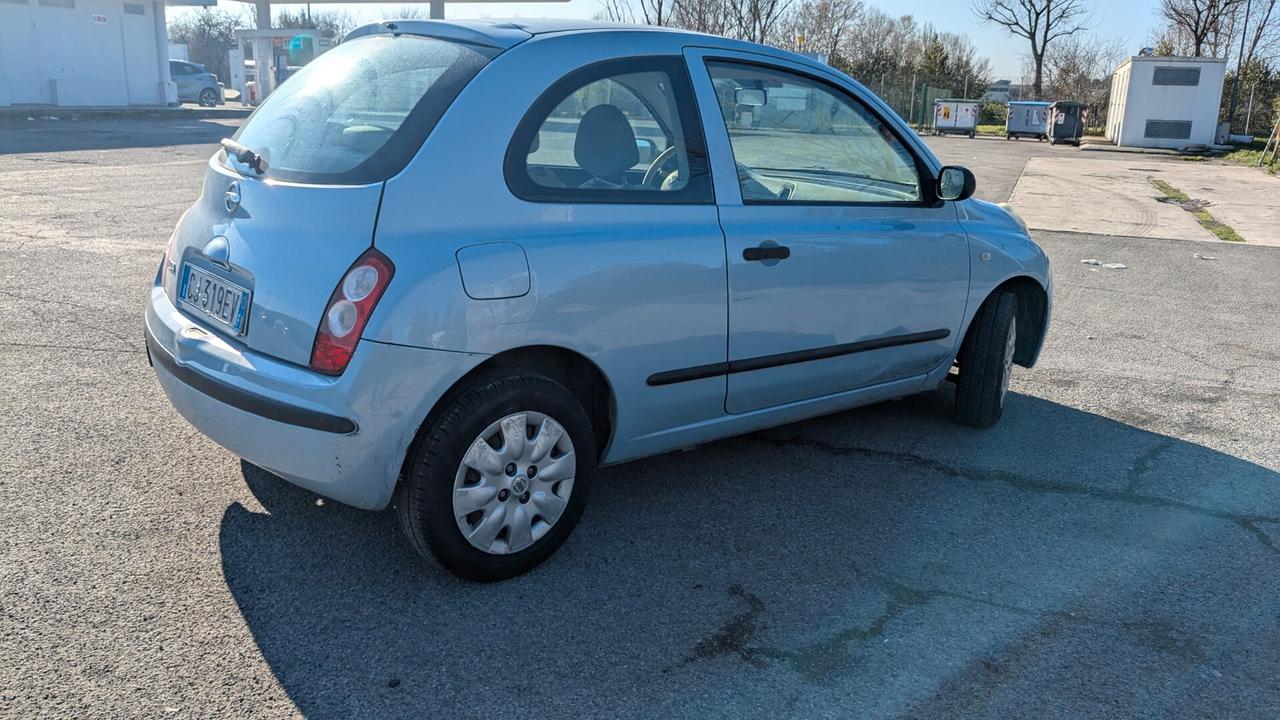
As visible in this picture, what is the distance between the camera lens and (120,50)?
3167cm

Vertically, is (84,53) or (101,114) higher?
(84,53)

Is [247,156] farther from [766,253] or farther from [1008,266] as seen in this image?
[1008,266]

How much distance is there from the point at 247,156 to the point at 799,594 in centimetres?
236

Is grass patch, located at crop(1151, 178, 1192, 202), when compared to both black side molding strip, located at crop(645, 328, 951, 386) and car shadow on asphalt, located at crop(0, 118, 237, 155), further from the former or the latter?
car shadow on asphalt, located at crop(0, 118, 237, 155)

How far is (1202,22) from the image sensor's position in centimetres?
4609

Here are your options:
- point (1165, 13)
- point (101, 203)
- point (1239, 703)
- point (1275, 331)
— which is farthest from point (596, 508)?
point (1165, 13)

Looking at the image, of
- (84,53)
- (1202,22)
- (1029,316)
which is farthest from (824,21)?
(1029,316)

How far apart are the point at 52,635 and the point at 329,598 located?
0.75 meters

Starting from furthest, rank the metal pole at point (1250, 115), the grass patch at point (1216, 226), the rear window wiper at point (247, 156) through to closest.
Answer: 1. the metal pole at point (1250, 115)
2. the grass patch at point (1216, 226)
3. the rear window wiper at point (247, 156)

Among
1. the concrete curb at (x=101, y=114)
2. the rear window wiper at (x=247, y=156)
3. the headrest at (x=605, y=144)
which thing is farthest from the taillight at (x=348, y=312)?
the concrete curb at (x=101, y=114)

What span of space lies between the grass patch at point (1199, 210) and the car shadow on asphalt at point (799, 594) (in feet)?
31.4

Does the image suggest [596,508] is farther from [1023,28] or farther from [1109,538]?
[1023,28]

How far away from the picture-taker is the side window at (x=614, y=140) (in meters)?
3.32

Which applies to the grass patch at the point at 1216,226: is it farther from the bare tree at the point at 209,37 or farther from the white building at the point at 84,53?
the bare tree at the point at 209,37
